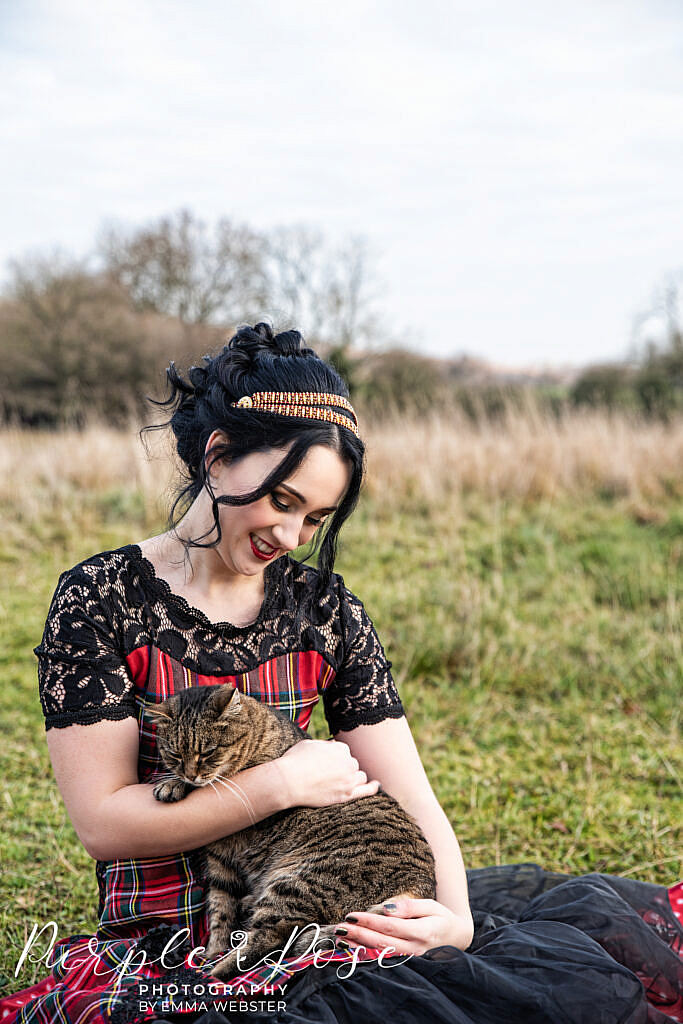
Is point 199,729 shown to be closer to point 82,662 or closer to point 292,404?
point 82,662

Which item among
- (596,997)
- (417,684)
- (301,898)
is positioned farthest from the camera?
(417,684)

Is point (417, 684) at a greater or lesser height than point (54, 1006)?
lesser

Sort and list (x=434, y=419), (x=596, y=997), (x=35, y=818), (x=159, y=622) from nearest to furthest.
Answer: (x=596, y=997)
(x=159, y=622)
(x=35, y=818)
(x=434, y=419)

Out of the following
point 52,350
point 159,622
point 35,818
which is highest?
point 52,350

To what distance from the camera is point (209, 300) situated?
661 inches

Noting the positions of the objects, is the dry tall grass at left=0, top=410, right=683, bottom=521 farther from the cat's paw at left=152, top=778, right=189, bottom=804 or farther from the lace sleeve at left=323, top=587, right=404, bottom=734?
the cat's paw at left=152, top=778, right=189, bottom=804

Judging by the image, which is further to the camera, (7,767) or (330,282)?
(330,282)

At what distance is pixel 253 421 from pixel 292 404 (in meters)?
0.11

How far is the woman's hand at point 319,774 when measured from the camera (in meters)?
1.88

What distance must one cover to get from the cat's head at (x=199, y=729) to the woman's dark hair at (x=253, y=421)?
15.2 inches

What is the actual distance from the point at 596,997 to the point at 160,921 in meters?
1.02

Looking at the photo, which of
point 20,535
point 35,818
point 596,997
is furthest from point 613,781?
point 20,535

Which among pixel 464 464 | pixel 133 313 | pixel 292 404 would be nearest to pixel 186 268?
pixel 133 313

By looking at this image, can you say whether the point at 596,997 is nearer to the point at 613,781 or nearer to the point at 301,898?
the point at 301,898
